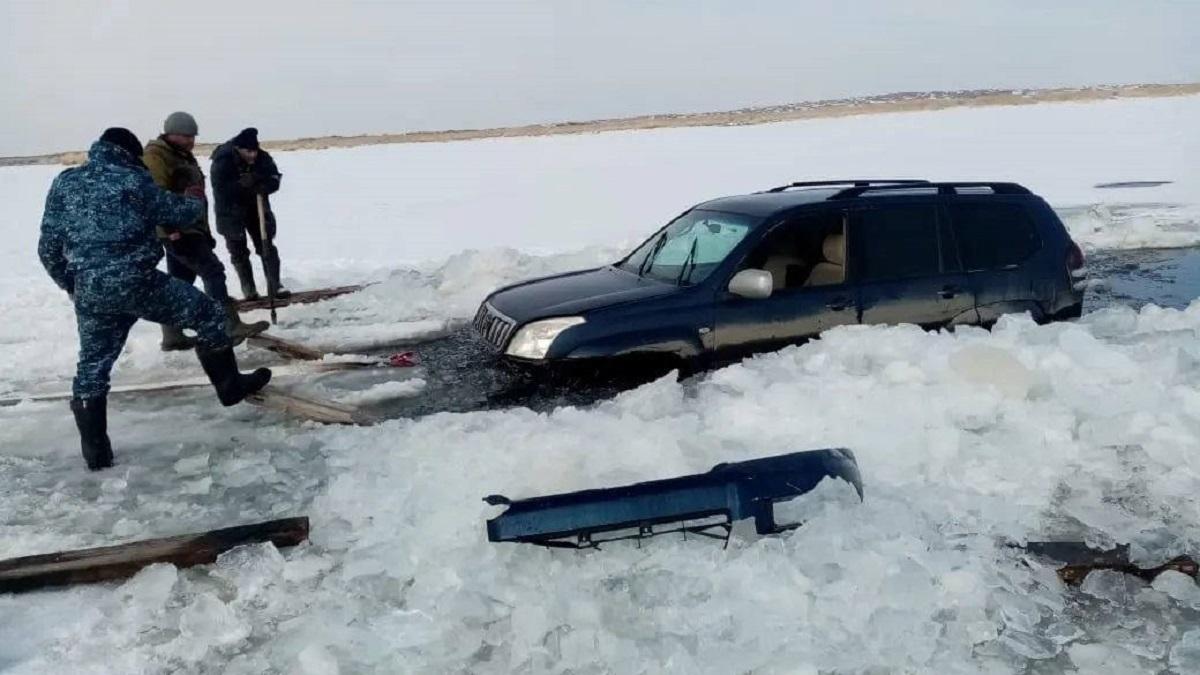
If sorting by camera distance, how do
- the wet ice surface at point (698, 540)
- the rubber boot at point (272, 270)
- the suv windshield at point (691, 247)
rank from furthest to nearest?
the rubber boot at point (272, 270) < the suv windshield at point (691, 247) < the wet ice surface at point (698, 540)

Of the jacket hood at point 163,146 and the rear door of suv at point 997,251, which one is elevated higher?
the jacket hood at point 163,146

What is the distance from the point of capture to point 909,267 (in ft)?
18.8

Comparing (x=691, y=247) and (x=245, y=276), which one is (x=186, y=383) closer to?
(x=245, y=276)

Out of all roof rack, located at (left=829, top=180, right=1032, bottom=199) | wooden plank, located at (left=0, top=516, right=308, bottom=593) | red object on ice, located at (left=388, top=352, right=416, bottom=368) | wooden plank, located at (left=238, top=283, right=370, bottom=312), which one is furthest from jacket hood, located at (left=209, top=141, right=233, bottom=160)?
roof rack, located at (left=829, top=180, right=1032, bottom=199)

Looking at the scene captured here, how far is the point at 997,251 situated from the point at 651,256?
2512mm

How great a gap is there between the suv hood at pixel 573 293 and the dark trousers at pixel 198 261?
9.81 ft

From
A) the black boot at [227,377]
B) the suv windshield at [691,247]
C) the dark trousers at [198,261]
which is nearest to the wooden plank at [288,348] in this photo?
the dark trousers at [198,261]

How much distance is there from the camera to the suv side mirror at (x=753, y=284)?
5.10 m

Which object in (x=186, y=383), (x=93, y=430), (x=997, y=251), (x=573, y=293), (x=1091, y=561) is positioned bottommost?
(x=186, y=383)

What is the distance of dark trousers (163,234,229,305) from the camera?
7.43m

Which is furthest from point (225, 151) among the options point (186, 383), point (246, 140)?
point (186, 383)

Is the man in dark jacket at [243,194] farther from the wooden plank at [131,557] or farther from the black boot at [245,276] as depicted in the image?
the wooden plank at [131,557]

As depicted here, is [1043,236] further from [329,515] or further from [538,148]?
[538,148]

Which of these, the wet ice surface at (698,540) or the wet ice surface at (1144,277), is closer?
the wet ice surface at (698,540)
